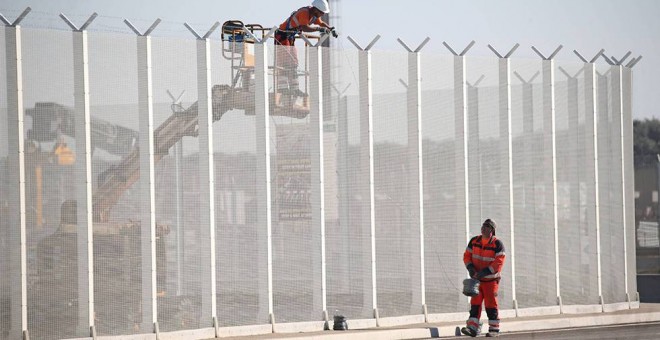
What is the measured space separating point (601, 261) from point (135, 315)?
823 cm

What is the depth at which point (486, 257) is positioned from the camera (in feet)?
52.7

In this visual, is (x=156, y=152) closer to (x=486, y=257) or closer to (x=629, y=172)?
(x=486, y=257)

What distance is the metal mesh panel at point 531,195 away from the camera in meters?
18.4

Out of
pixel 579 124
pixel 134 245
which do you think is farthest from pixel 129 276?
pixel 579 124

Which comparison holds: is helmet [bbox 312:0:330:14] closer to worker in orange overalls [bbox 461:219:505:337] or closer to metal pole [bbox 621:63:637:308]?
worker in orange overalls [bbox 461:219:505:337]

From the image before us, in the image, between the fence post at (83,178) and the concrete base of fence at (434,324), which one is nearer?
the fence post at (83,178)

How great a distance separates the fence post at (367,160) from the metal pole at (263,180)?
1532 mm

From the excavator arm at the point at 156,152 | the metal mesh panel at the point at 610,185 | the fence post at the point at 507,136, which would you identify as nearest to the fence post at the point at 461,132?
the fence post at the point at 507,136

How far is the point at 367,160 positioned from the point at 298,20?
254 centimetres

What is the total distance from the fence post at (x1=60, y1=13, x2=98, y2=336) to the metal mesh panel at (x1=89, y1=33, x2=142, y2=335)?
97mm

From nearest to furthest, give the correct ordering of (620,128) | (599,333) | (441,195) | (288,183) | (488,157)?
(288,183) → (599,333) → (441,195) → (488,157) → (620,128)

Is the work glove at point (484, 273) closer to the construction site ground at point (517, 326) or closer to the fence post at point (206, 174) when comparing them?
the construction site ground at point (517, 326)

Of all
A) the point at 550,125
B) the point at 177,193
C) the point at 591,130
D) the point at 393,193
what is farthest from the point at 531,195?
the point at 177,193

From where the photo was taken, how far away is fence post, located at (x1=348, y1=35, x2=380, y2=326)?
1683 centimetres
